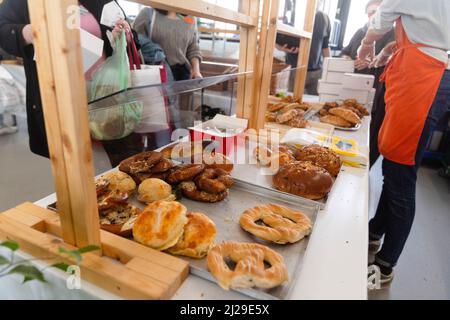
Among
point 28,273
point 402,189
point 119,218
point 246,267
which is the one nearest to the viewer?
point 28,273

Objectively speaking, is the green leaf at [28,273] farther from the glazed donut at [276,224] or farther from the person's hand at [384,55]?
the person's hand at [384,55]

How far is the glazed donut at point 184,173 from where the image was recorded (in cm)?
82

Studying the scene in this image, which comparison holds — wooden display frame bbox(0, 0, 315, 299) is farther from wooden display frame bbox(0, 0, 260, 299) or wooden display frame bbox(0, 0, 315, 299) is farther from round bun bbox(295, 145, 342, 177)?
round bun bbox(295, 145, 342, 177)

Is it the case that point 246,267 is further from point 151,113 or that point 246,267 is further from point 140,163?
point 151,113

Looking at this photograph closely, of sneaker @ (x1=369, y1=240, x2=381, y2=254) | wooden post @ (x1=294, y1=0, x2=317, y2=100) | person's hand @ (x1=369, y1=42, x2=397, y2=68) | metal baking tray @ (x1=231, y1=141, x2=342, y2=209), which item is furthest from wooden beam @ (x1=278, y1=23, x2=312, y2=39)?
sneaker @ (x1=369, y1=240, x2=381, y2=254)

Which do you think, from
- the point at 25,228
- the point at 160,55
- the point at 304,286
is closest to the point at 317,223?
the point at 304,286

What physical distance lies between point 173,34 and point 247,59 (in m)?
1.00

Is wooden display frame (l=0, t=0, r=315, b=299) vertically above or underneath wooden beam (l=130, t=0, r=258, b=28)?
underneath

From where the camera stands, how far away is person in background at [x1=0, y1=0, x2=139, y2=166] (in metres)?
1.13

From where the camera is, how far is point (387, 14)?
1.19 m

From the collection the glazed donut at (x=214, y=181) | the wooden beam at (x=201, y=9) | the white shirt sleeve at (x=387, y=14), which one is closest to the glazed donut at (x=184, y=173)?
the glazed donut at (x=214, y=181)

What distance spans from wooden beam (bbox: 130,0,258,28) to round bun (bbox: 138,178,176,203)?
0.43 metres

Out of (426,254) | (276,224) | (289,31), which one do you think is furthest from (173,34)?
(426,254)
